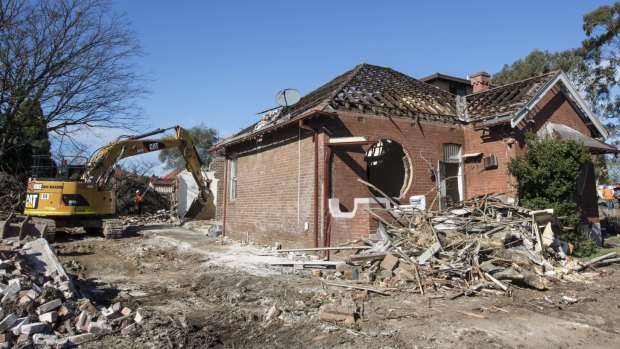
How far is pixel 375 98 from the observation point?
13172 millimetres

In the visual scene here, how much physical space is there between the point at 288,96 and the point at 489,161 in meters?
6.81

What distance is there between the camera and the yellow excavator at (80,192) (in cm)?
1634

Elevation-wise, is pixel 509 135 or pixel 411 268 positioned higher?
pixel 509 135

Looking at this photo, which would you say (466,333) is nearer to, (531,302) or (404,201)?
(531,302)

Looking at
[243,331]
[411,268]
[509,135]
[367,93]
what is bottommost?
[243,331]

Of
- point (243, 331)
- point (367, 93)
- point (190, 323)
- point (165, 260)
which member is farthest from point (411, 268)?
point (165, 260)

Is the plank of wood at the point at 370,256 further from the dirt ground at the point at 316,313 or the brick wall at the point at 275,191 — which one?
the brick wall at the point at 275,191

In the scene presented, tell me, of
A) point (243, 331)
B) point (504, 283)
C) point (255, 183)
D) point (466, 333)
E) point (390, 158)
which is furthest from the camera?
point (390, 158)

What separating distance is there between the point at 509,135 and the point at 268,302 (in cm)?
990

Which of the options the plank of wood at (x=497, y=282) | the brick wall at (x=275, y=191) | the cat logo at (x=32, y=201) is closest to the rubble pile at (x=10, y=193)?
the cat logo at (x=32, y=201)

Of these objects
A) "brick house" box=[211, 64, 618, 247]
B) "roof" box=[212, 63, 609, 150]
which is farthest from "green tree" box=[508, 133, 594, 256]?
"roof" box=[212, 63, 609, 150]

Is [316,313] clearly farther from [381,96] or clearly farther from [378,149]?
[378,149]

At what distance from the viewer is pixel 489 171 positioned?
45.1ft

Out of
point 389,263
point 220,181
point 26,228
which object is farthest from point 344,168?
point 220,181
